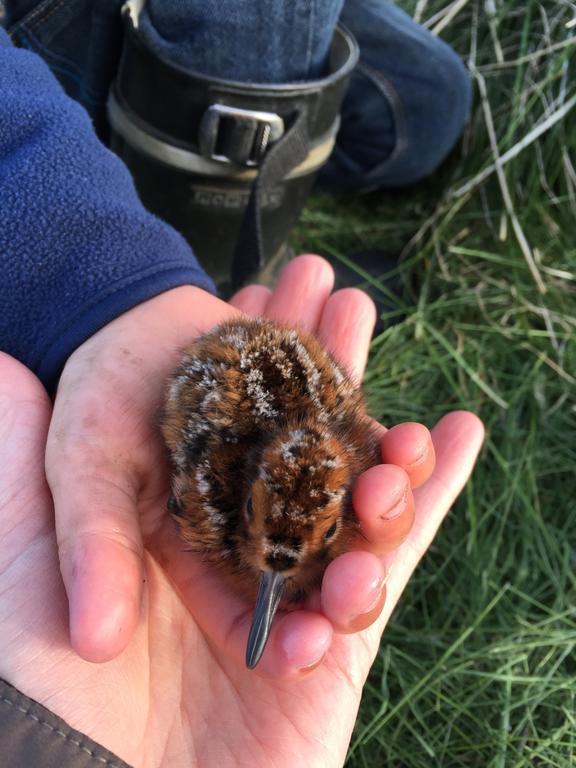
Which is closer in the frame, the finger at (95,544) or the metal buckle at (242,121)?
the finger at (95,544)

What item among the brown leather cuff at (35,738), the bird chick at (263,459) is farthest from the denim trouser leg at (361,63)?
the brown leather cuff at (35,738)

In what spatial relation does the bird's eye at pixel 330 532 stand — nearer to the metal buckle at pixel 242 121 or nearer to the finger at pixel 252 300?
the finger at pixel 252 300

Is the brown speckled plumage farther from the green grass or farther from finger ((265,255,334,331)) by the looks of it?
the green grass

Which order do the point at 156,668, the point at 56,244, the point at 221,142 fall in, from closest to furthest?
the point at 156,668
the point at 56,244
the point at 221,142

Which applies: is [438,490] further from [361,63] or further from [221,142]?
[361,63]

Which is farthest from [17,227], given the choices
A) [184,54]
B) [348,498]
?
[348,498]

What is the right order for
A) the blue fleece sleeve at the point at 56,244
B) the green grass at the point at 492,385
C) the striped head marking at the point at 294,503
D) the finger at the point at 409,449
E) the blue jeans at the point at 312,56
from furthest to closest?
1. the blue jeans at the point at 312,56
2. the green grass at the point at 492,385
3. the blue fleece sleeve at the point at 56,244
4. the finger at the point at 409,449
5. the striped head marking at the point at 294,503

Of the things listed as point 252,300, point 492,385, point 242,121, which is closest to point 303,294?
point 252,300

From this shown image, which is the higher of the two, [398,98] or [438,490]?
[398,98]
